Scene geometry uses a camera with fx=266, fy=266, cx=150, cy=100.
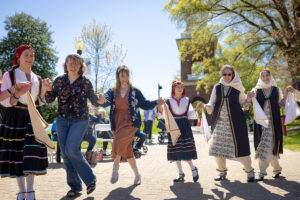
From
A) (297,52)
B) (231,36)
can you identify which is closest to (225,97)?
(297,52)

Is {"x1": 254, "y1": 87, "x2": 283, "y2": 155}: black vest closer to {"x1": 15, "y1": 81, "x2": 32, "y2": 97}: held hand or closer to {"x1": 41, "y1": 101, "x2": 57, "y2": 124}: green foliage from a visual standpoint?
{"x1": 15, "y1": 81, "x2": 32, "y2": 97}: held hand

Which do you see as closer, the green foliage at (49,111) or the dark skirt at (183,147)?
the dark skirt at (183,147)

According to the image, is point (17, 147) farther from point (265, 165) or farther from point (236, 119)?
point (265, 165)

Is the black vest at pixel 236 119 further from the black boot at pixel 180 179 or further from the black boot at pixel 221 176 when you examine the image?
the black boot at pixel 180 179

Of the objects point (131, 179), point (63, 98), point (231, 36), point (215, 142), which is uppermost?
point (231, 36)

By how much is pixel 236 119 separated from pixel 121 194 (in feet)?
8.10

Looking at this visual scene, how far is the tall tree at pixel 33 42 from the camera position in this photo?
1177 inches

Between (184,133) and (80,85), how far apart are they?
7.37ft

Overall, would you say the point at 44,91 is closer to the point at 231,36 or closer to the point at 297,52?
the point at 297,52

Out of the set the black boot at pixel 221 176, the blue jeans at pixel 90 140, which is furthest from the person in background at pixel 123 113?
the blue jeans at pixel 90 140

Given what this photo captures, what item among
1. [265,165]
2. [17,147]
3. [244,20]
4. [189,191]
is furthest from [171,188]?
[244,20]

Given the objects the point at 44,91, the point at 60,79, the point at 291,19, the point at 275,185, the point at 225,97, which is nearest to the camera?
the point at 44,91

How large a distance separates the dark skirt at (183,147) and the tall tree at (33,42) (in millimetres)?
27095

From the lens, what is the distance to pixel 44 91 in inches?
148
